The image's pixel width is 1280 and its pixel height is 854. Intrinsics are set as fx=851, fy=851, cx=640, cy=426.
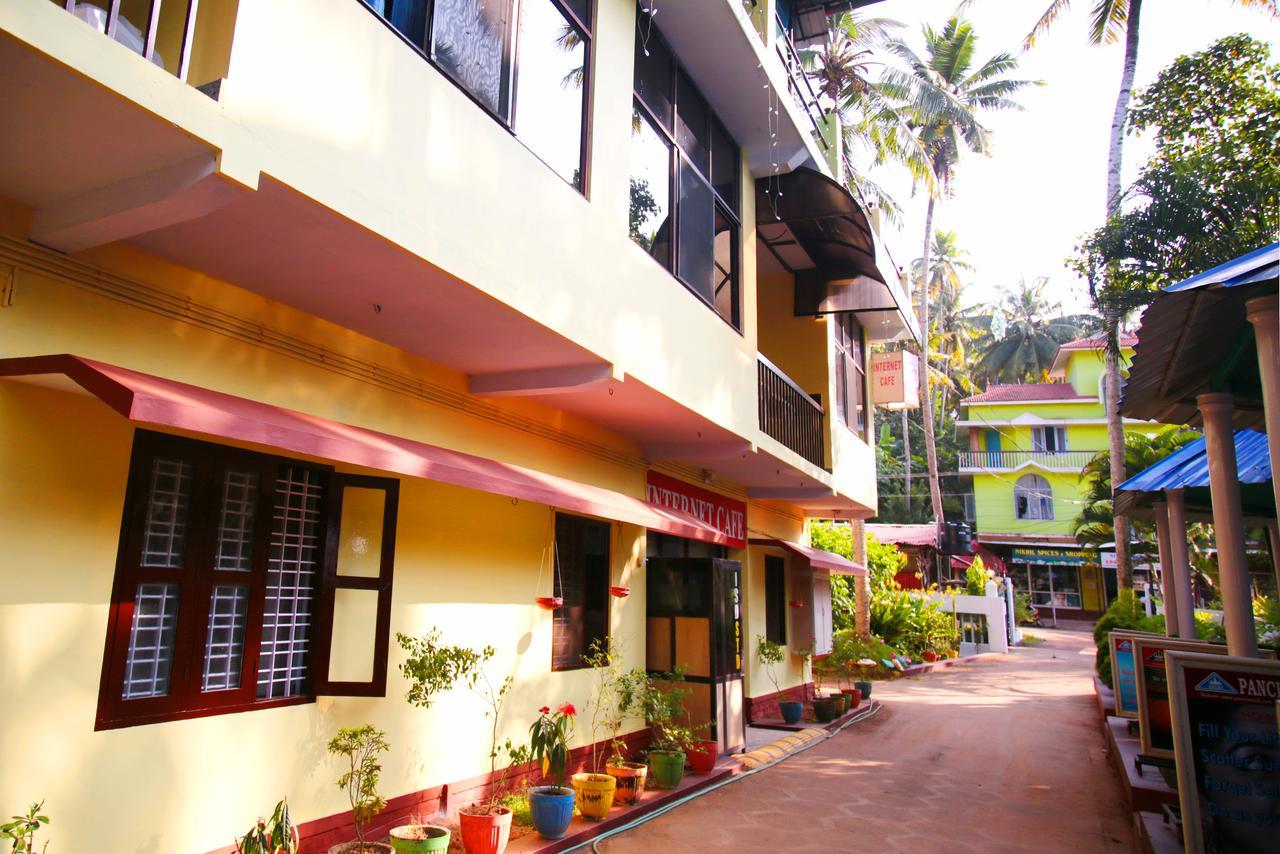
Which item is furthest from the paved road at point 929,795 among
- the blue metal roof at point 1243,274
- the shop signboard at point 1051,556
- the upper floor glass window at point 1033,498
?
the upper floor glass window at point 1033,498

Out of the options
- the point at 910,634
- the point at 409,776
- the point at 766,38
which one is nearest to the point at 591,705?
the point at 409,776

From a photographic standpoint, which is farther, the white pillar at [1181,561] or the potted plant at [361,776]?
the white pillar at [1181,561]

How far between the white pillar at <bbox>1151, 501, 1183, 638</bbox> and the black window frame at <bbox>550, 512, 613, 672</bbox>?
7495 millimetres

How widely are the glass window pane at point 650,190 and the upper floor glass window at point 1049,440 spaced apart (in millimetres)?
36709

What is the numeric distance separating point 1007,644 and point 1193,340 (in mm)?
25629

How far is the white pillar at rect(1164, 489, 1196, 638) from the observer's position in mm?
10086

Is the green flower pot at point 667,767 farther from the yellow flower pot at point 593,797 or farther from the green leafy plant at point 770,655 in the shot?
the green leafy plant at point 770,655

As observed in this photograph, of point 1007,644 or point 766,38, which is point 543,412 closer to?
point 766,38

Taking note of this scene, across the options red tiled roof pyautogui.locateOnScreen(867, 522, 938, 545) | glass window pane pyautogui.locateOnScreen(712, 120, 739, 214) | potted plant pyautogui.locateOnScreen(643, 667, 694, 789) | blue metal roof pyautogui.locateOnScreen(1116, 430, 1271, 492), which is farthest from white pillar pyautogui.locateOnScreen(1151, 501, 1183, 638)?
red tiled roof pyautogui.locateOnScreen(867, 522, 938, 545)

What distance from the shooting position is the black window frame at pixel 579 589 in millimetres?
8781

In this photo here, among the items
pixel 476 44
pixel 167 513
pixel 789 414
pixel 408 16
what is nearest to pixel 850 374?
pixel 789 414

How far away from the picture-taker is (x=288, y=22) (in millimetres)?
4336

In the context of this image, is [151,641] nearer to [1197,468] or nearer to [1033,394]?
[1197,468]

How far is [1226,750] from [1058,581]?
127 ft
